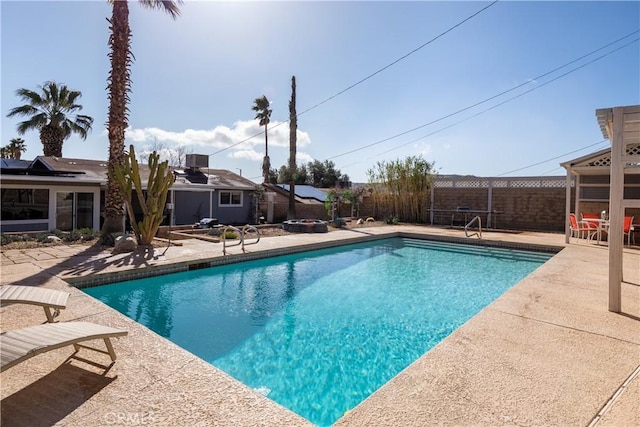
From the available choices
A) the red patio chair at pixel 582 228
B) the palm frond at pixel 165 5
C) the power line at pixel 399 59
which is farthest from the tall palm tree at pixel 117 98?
the red patio chair at pixel 582 228

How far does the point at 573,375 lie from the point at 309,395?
232 cm

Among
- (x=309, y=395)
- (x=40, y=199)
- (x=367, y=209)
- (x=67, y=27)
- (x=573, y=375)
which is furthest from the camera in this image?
(x=367, y=209)

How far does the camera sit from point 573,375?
283 centimetres

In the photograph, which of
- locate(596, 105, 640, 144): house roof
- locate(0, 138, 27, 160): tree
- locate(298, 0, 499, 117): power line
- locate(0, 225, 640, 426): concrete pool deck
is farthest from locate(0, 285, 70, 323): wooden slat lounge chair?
locate(0, 138, 27, 160): tree

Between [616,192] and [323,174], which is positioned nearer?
[616,192]

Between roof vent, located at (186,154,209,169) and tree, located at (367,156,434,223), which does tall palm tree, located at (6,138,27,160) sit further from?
tree, located at (367,156,434,223)

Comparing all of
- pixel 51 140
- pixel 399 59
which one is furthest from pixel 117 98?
pixel 51 140

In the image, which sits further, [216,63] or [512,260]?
[216,63]

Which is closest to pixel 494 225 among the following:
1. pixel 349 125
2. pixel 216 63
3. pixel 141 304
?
pixel 349 125

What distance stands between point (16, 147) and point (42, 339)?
38.0 m

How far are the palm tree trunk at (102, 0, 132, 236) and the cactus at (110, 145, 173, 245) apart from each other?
55 cm

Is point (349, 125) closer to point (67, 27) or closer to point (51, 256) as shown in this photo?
point (67, 27)

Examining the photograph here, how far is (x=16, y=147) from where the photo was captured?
30.6 meters

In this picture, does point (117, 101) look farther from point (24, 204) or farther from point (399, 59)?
point (399, 59)
